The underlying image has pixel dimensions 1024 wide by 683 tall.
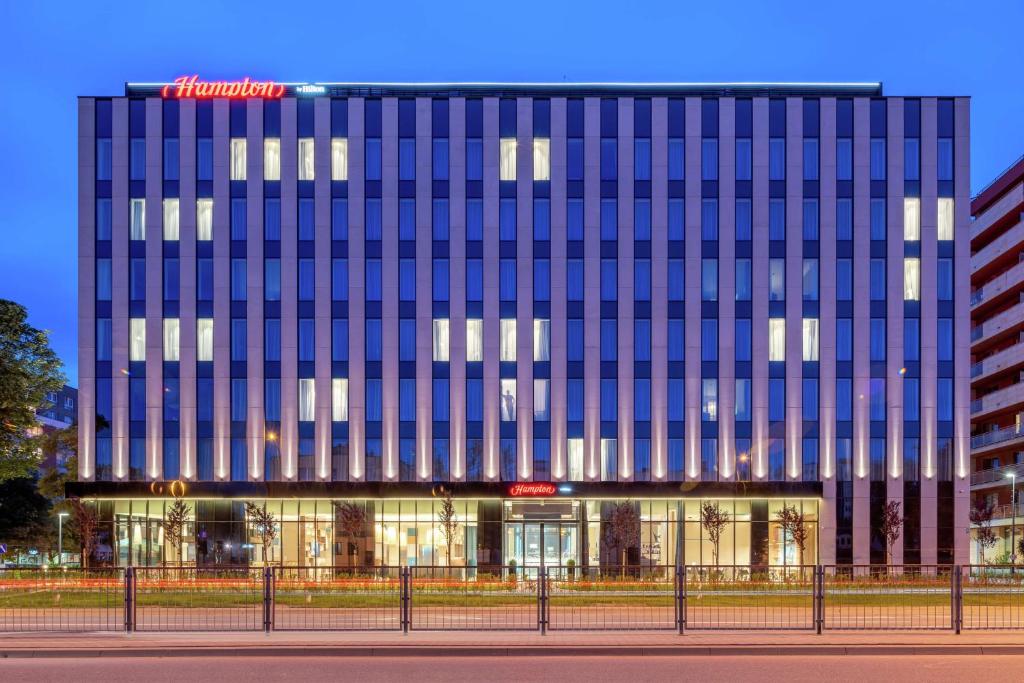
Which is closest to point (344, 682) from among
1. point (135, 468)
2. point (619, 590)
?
point (619, 590)

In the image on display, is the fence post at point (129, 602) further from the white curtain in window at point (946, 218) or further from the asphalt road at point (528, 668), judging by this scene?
the white curtain in window at point (946, 218)

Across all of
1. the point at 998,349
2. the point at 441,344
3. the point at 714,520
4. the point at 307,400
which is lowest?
the point at 714,520

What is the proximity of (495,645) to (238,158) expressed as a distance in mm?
42964

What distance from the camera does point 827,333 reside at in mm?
54969

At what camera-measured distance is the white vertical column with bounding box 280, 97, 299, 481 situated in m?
54.5

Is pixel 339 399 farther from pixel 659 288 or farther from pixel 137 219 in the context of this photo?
pixel 659 288

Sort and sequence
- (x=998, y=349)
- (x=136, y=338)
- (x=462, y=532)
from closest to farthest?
(x=462, y=532) < (x=136, y=338) < (x=998, y=349)

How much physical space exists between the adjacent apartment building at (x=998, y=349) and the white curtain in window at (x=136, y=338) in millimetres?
52864

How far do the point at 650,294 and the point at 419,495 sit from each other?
15761 mm

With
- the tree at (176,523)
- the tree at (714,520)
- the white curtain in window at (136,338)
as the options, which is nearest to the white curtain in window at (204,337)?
the white curtain in window at (136,338)

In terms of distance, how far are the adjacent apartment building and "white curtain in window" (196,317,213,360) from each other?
163ft

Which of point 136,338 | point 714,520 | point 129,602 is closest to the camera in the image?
point 129,602

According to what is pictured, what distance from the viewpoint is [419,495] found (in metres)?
54.0

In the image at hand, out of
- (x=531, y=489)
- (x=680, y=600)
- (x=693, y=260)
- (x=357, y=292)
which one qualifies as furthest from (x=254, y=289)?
(x=680, y=600)
